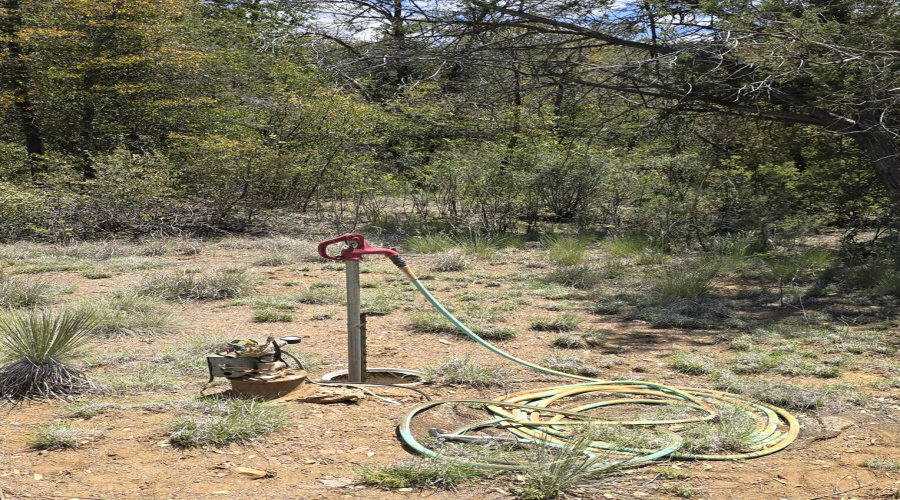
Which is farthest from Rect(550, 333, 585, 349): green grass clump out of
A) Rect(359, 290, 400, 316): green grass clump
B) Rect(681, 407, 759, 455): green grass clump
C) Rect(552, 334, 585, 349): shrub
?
Rect(681, 407, 759, 455): green grass clump

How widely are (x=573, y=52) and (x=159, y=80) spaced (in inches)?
399

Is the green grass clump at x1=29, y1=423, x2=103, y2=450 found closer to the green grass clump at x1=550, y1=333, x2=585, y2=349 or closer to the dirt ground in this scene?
the dirt ground

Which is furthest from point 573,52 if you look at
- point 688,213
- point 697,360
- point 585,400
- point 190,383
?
point 190,383

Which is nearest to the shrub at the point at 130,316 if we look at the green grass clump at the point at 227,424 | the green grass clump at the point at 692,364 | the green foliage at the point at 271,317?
the green foliage at the point at 271,317

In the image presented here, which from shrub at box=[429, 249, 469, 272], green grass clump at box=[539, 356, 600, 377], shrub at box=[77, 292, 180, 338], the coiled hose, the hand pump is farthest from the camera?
shrub at box=[429, 249, 469, 272]

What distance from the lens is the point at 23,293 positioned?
6.49 m

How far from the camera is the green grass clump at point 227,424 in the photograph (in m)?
3.30

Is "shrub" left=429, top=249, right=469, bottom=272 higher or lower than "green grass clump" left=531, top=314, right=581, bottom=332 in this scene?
higher

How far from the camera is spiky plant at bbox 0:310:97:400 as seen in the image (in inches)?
156

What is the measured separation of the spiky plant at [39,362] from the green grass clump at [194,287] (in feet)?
8.85

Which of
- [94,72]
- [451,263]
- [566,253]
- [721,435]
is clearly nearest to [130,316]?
[451,263]

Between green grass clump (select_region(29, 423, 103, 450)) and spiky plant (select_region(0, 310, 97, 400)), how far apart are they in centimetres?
69

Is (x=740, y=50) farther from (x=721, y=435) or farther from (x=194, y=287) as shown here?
(x=194, y=287)

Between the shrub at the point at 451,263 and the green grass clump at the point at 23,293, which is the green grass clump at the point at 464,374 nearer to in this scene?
the green grass clump at the point at 23,293
